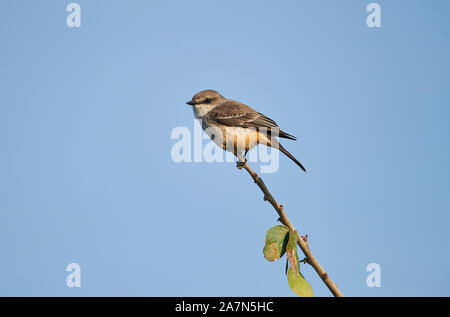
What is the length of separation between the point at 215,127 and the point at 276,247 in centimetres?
571

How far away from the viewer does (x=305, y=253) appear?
3.93 m

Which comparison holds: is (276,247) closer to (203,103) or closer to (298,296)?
(298,296)

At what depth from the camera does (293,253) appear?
13.2 ft

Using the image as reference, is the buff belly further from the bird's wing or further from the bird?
the bird's wing

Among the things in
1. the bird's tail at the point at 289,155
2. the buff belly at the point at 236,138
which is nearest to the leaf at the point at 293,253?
the bird's tail at the point at 289,155

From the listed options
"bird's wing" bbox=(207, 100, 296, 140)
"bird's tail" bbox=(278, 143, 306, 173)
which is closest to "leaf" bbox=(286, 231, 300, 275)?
"bird's tail" bbox=(278, 143, 306, 173)

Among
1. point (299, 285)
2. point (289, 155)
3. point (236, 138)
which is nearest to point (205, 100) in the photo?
point (236, 138)

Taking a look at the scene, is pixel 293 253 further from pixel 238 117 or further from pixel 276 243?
pixel 238 117

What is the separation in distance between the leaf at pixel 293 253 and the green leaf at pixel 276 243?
6 cm

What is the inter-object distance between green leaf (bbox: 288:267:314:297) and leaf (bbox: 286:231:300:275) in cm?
5

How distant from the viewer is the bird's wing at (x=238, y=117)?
9.62 m

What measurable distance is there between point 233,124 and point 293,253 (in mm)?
5827

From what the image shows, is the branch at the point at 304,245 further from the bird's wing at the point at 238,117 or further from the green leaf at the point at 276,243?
the bird's wing at the point at 238,117

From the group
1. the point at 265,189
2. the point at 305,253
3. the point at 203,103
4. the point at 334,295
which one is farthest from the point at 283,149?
the point at 334,295
